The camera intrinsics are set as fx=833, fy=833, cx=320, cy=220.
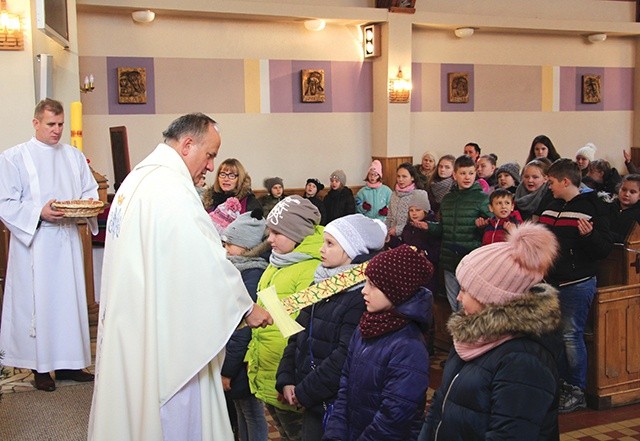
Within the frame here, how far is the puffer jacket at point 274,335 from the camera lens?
369cm

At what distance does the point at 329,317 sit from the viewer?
3.40m

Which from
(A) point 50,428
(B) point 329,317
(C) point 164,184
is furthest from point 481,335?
(A) point 50,428

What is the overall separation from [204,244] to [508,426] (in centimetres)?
131

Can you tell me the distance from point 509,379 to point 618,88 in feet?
45.6

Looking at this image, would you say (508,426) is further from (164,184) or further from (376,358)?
(164,184)

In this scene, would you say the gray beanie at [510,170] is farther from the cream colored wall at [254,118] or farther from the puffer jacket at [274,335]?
the cream colored wall at [254,118]

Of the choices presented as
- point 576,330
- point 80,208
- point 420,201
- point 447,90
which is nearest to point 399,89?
point 447,90

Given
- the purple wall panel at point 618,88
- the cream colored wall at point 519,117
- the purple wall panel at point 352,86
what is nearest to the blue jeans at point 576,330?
the purple wall panel at point 352,86

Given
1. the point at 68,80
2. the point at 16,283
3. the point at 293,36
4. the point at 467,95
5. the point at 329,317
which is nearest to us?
the point at 329,317

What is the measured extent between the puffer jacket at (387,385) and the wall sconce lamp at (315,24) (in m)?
9.69

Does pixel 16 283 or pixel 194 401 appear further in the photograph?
pixel 16 283

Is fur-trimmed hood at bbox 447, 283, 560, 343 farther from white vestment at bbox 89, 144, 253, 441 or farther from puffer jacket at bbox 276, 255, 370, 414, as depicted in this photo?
white vestment at bbox 89, 144, 253, 441

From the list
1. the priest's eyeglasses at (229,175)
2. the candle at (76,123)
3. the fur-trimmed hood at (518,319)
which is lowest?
the fur-trimmed hood at (518,319)

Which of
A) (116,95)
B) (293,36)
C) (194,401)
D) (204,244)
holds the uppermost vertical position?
(293,36)
